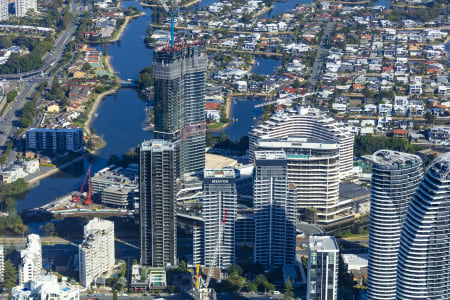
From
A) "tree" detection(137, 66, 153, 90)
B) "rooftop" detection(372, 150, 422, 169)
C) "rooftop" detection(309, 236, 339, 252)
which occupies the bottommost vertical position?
"rooftop" detection(309, 236, 339, 252)

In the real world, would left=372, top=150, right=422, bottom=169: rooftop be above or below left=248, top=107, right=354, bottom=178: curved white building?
above

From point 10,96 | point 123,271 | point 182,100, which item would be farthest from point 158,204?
point 10,96

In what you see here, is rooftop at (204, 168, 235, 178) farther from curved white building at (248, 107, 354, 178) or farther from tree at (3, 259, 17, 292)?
tree at (3, 259, 17, 292)

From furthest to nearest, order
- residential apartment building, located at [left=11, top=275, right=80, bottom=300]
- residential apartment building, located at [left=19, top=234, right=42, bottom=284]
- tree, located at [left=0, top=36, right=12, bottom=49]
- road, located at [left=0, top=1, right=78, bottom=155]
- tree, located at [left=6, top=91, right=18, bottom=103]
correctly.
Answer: tree, located at [left=0, top=36, right=12, bottom=49] → tree, located at [left=6, top=91, right=18, bottom=103] → road, located at [left=0, top=1, right=78, bottom=155] → residential apartment building, located at [left=19, top=234, right=42, bottom=284] → residential apartment building, located at [left=11, top=275, right=80, bottom=300]

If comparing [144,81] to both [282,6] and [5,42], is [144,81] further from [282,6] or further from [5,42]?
[282,6]

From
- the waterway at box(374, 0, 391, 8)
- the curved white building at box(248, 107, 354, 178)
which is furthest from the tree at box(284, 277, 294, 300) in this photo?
the waterway at box(374, 0, 391, 8)

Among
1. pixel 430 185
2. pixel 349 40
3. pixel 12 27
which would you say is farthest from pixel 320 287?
pixel 12 27

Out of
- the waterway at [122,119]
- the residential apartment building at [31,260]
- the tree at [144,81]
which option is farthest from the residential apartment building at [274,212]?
the tree at [144,81]
